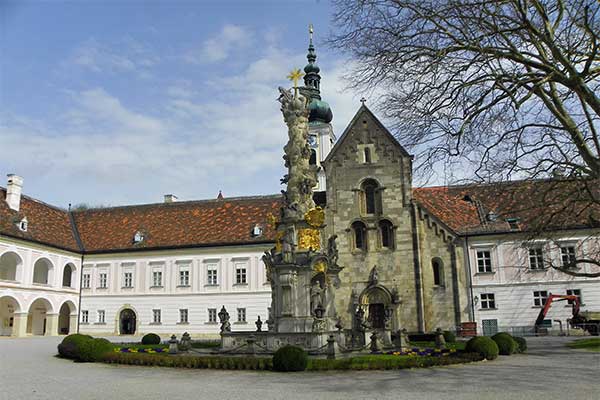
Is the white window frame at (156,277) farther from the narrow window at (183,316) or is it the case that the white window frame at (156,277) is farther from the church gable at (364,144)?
the church gable at (364,144)

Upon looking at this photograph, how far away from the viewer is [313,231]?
22.2 meters

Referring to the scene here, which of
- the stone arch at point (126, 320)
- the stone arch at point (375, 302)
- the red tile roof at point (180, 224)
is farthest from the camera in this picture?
the stone arch at point (126, 320)

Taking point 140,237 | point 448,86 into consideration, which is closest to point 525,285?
point 448,86

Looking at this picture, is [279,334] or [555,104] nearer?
[555,104]

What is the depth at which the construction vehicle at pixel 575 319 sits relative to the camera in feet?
107

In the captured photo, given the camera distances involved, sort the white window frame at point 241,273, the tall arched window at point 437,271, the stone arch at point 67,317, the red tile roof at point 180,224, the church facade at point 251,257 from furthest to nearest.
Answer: the stone arch at point 67,317
the red tile roof at point 180,224
the white window frame at point 241,273
the tall arched window at point 437,271
the church facade at point 251,257

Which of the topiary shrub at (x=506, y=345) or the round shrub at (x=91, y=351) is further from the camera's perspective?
the topiary shrub at (x=506, y=345)

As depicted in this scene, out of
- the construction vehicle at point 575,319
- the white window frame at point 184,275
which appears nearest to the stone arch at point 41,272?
the white window frame at point 184,275

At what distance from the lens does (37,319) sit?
46094mm

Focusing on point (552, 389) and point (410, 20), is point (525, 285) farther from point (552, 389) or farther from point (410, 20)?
point (410, 20)

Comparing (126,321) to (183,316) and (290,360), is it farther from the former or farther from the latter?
(290,360)

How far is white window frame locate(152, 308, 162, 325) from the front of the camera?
43969 mm

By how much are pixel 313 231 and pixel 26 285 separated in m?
28.6

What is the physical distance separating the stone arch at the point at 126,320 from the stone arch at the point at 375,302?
2040 centimetres
